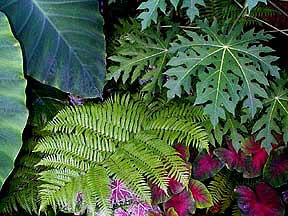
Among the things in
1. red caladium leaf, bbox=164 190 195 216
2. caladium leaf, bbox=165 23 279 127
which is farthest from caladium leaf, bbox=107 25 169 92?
red caladium leaf, bbox=164 190 195 216

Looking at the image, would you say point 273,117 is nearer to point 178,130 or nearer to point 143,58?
point 178,130

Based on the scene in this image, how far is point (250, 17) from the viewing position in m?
Result: 1.71

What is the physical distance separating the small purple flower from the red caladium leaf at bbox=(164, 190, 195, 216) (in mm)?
116

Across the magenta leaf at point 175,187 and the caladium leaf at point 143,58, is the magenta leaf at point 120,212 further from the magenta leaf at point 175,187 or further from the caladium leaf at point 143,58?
the caladium leaf at point 143,58

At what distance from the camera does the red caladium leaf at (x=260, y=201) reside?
5.06 feet

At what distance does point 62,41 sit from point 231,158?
599 mm

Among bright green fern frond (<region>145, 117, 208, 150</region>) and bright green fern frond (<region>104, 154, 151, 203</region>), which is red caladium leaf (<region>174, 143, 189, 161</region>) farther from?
bright green fern frond (<region>104, 154, 151, 203</region>)

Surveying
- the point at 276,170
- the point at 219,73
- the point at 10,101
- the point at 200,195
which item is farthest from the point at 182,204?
the point at 10,101

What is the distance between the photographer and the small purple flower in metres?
1.53

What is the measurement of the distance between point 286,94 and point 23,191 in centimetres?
84

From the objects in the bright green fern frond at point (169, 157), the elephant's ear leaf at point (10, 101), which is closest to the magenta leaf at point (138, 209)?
the bright green fern frond at point (169, 157)

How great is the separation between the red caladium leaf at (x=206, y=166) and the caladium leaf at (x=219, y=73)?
0.27 metres

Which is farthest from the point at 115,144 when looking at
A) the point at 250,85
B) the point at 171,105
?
the point at 250,85

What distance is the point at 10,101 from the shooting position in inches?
55.7
